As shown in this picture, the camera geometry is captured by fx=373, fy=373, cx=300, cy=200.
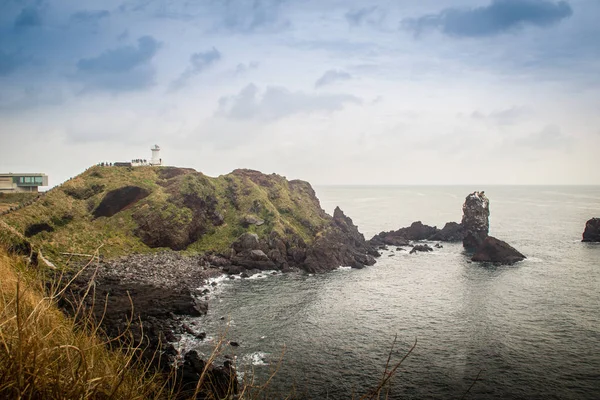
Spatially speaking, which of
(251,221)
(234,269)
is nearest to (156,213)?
(251,221)

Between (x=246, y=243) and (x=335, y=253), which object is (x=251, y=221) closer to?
(x=246, y=243)

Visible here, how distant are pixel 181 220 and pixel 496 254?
196 ft

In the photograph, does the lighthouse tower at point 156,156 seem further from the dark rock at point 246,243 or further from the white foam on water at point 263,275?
the white foam on water at point 263,275

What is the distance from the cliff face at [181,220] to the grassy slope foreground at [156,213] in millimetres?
162

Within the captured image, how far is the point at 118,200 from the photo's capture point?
72.2m

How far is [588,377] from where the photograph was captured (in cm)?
2812

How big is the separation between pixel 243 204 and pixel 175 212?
15737mm

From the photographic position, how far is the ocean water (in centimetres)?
2755

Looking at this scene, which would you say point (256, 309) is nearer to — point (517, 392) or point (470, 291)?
point (517, 392)

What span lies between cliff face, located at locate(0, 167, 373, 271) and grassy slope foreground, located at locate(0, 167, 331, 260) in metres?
0.16

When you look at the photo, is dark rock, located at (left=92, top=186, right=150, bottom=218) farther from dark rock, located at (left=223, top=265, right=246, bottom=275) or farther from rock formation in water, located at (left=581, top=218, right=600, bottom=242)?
rock formation in water, located at (left=581, top=218, right=600, bottom=242)

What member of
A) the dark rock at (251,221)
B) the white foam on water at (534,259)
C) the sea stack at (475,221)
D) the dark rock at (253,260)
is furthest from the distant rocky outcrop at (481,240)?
the dark rock at (251,221)

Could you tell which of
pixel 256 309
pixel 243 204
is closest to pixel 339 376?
pixel 256 309

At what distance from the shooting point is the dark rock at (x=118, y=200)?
6931cm
